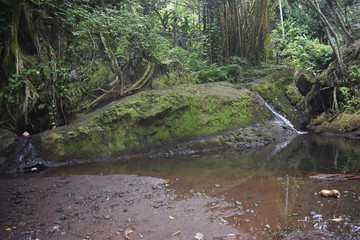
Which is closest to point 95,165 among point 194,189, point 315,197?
point 194,189

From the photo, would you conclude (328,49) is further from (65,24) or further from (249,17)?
(65,24)

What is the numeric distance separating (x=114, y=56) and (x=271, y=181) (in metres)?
5.17

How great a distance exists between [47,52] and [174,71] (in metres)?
3.59

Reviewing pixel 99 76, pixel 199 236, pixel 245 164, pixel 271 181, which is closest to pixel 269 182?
pixel 271 181

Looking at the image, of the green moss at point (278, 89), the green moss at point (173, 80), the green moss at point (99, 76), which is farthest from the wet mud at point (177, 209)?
the green moss at point (278, 89)

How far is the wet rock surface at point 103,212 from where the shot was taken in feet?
8.77

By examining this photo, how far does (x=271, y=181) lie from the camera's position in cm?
405

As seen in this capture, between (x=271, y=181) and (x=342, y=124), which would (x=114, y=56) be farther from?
(x=342, y=124)

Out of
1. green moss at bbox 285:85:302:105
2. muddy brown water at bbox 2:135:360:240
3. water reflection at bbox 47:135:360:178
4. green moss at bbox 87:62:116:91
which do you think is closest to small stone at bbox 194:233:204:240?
muddy brown water at bbox 2:135:360:240

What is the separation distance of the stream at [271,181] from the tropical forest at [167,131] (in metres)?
0.02

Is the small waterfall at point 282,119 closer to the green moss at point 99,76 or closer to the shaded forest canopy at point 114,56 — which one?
the shaded forest canopy at point 114,56

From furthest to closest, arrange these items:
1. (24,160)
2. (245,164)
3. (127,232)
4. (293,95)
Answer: (293,95)
(245,164)
(24,160)
(127,232)

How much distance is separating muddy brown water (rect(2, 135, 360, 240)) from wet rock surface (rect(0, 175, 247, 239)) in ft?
0.72

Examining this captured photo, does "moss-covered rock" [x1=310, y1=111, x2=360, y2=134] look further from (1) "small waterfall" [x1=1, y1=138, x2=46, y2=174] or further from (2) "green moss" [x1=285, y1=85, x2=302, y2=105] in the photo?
(1) "small waterfall" [x1=1, y1=138, x2=46, y2=174]
